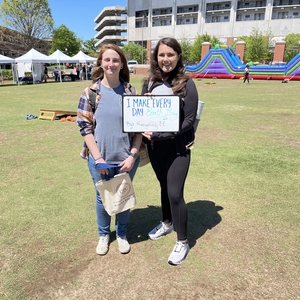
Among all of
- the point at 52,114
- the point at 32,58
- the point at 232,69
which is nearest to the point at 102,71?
the point at 52,114

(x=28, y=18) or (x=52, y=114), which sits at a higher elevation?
(x=28, y=18)

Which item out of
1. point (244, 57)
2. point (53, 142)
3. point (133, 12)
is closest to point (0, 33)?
point (133, 12)

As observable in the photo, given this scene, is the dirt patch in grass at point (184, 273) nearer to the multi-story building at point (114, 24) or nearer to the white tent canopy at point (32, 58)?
the white tent canopy at point (32, 58)

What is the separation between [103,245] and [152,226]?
27.1 inches

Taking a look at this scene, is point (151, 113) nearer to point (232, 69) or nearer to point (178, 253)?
point (178, 253)

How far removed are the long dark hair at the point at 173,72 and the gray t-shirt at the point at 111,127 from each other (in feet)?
1.07

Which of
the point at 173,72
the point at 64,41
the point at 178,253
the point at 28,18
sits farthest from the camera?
the point at 64,41

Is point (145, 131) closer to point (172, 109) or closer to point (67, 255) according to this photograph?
point (172, 109)

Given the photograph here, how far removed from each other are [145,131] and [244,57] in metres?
51.3

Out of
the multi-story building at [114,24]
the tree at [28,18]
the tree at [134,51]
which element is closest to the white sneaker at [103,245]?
the tree at [28,18]

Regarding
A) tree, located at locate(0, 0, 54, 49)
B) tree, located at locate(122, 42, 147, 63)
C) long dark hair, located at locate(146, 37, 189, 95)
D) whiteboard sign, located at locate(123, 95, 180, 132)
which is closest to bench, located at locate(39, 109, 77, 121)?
long dark hair, located at locate(146, 37, 189, 95)

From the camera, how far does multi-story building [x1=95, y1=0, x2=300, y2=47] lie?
5403 cm

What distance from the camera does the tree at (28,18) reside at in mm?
42253

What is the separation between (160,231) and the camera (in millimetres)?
3084
